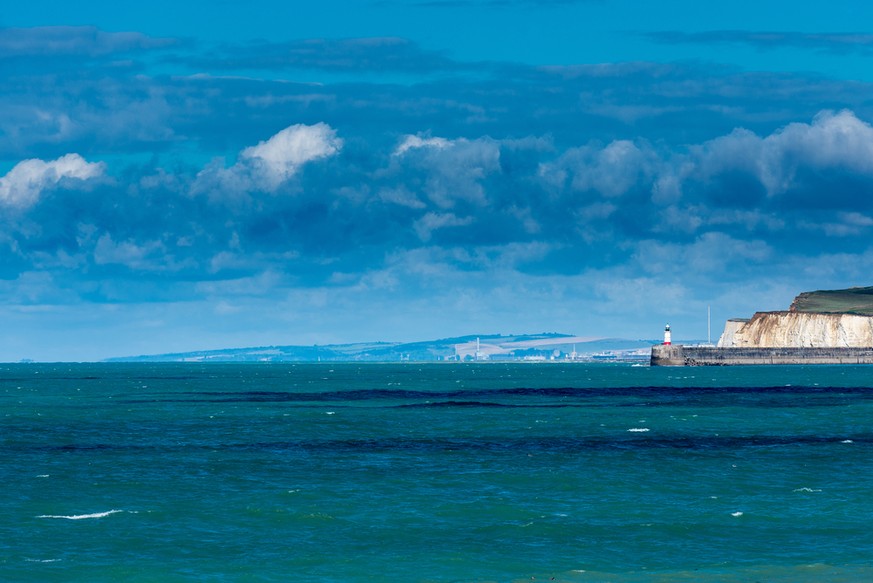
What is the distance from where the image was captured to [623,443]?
249 ft

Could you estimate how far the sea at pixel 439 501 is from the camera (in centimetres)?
3903

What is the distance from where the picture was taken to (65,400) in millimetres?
143375

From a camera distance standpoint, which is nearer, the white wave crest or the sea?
the sea

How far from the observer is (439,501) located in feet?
167

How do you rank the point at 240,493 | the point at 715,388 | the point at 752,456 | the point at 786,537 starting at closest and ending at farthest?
1. the point at 786,537
2. the point at 240,493
3. the point at 752,456
4. the point at 715,388

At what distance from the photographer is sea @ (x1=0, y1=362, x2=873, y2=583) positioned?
39.0 meters

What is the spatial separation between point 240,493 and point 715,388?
127968 mm

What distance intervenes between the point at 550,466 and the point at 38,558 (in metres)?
28.6

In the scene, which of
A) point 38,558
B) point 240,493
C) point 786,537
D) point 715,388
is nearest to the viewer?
point 38,558

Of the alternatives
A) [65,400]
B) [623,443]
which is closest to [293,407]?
[65,400]

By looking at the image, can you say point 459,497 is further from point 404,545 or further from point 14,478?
point 14,478

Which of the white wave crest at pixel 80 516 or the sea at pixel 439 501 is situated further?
the white wave crest at pixel 80 516

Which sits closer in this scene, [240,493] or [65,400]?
[240,493]

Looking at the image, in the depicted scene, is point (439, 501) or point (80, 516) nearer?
point (80, 516)
